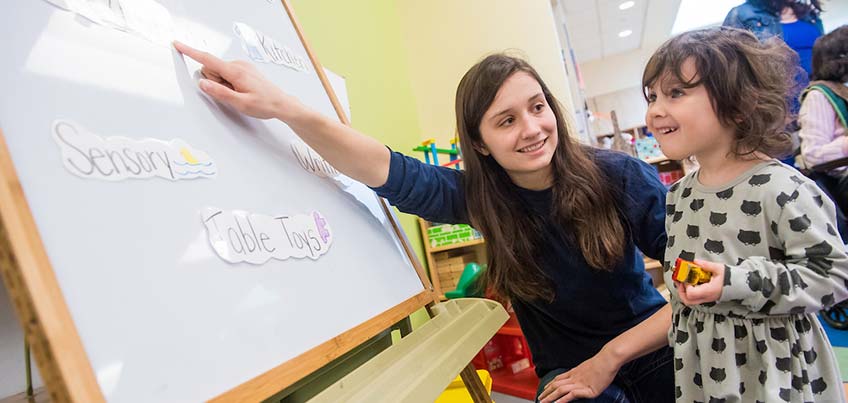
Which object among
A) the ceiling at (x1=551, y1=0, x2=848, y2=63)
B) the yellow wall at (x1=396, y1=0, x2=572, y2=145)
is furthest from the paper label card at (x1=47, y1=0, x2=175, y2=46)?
the ceiling at (x1=551, y1=0, x2=848, y2=63)

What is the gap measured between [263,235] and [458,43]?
1924mm

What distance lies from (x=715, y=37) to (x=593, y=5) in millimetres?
3993

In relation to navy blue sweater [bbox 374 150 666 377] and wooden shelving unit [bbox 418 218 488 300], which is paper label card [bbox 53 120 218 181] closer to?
navy blue sweater [bbox 374 150 666 377]

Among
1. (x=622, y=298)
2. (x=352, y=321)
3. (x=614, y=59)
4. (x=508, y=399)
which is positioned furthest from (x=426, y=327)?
(x=614, y=59)

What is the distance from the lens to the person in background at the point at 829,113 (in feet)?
5.12

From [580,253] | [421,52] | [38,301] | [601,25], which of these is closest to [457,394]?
[580,253]

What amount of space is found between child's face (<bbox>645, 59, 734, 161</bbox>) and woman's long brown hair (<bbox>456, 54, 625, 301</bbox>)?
178mm

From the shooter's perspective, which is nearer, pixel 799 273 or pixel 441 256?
pixel 799 273

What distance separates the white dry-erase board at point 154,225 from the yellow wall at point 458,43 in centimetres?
164

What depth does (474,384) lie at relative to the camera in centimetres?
80

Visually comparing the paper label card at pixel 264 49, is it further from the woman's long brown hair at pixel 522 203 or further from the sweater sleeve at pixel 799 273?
the sweater sleeve at pixel 799 273

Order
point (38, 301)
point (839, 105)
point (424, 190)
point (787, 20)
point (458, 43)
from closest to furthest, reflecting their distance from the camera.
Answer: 1. point (38, 301)
2. point (424, 190)
3. point (839, 105)
4. point (787, 20)
5. point (458, 43)

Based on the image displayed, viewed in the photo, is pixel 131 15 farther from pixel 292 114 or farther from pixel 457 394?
pixel 457 394

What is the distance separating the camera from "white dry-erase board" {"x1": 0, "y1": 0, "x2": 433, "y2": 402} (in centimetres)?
34
